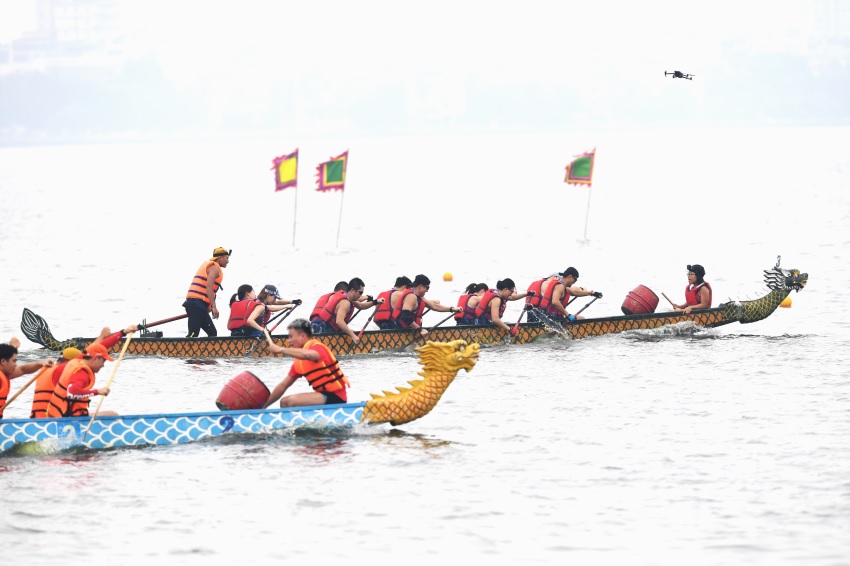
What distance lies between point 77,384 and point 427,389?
4885mm

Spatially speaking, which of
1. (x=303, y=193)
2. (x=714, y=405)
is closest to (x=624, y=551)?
(x=714, y=405)

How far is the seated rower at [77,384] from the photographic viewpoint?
64.3 feet

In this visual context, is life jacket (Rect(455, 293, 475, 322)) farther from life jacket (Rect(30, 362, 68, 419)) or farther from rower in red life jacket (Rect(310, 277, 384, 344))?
life jacket (Rect(30, 362, 68, 419))

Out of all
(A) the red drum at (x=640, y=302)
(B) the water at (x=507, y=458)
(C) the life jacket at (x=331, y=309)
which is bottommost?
(B) the water at (x=507, y=458)

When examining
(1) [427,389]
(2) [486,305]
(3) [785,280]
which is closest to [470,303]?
(2) [486,305]

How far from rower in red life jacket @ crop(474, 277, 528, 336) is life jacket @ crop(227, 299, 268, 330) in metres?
4.51

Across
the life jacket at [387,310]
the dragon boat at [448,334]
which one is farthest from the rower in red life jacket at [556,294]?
the life jacket at [387,310]

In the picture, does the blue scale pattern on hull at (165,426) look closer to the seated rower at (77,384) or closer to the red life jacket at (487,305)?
the seated rower at (77,384)

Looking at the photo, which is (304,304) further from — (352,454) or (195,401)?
(352,454)

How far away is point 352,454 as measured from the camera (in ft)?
66.3

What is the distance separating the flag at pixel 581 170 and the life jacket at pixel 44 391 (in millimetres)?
33068

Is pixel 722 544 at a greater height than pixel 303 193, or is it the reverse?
pixel 303 193

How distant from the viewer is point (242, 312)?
28359mm

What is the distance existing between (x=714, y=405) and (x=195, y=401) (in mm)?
8780
